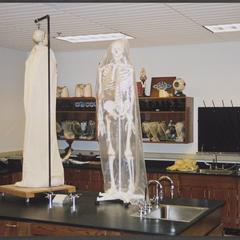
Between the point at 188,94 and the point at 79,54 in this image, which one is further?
the point at 79,54

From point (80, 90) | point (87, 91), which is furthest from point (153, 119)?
point (80, 90)

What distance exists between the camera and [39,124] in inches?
143

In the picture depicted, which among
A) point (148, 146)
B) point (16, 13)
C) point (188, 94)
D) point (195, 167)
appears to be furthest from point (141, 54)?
point (16, 13)

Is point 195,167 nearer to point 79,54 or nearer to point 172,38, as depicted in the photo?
point 172,38

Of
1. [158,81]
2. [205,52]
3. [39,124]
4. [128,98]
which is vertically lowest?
[39,124]

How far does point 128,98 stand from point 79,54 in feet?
14.0

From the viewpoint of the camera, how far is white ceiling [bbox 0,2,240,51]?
13.5ft

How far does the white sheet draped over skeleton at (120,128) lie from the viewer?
3.55m

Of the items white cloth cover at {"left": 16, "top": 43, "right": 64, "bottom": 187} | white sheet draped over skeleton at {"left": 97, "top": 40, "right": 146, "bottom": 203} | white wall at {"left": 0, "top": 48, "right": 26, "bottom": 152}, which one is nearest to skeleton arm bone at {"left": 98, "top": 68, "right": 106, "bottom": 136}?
white sheet draped over skeleton at {"left": 97, "top": 40, "right": 146, "bottom": 203}

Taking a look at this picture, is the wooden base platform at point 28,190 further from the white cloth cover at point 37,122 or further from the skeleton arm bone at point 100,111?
the skeleton arm bone at point 100,111

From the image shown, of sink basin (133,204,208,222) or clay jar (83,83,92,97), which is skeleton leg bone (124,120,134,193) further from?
clay jar (83,83,92,97)

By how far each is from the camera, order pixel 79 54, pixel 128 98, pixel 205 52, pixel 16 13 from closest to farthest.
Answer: pixel 128 98
pixel 16 13
pixel 205 52
pixel 79 54

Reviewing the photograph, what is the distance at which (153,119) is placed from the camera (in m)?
6.96

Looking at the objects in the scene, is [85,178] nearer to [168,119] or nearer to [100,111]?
[168,119]
